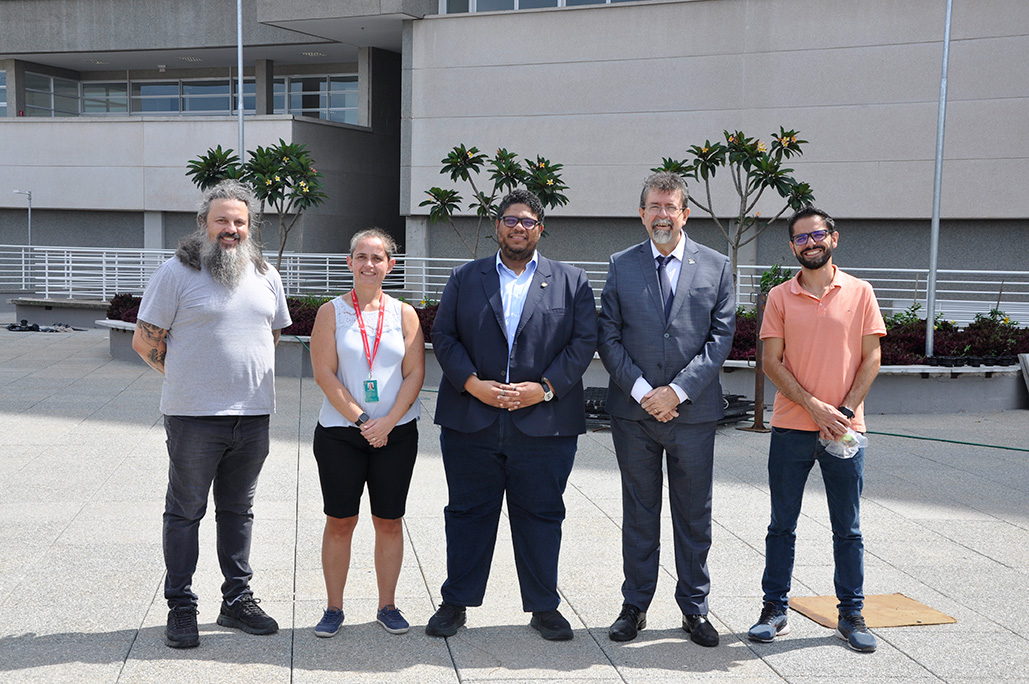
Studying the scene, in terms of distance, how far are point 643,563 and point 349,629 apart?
137 cm

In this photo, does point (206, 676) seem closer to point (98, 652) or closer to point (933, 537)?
point (98, 652)

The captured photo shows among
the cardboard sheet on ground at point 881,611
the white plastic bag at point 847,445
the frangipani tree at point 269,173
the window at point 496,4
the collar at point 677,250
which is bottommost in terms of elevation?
the cardboard sheet on ground at point 881,611

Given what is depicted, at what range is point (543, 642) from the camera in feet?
14.5

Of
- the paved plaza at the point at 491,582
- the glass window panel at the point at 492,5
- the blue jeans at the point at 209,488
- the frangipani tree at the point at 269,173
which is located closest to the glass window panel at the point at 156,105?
the glass window panel at the point at 492,5

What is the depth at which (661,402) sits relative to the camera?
4.39 m

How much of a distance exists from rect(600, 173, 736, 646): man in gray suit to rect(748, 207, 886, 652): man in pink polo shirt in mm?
283

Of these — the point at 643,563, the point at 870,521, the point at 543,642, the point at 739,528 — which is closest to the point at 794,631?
the point at 643,563

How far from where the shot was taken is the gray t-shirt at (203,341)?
430cm

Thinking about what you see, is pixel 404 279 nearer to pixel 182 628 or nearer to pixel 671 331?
pixel 671 331

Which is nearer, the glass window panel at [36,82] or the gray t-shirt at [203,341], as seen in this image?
the gray t-shirt at [203,341]

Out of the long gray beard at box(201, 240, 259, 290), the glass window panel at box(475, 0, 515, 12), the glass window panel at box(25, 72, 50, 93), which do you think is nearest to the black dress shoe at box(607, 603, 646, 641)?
the long gray beard at box(201, 240, 259, 290)

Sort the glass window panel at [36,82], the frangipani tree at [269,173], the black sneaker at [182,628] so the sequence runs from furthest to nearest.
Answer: the glass window panel at [36,82], the frangipani tree at [269,173], the black sneaker at [182,628]

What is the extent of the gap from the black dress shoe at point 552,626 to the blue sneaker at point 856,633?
1215mm

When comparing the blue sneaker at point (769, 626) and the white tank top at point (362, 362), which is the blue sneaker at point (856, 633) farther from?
the white tank top at point (362, 362)
